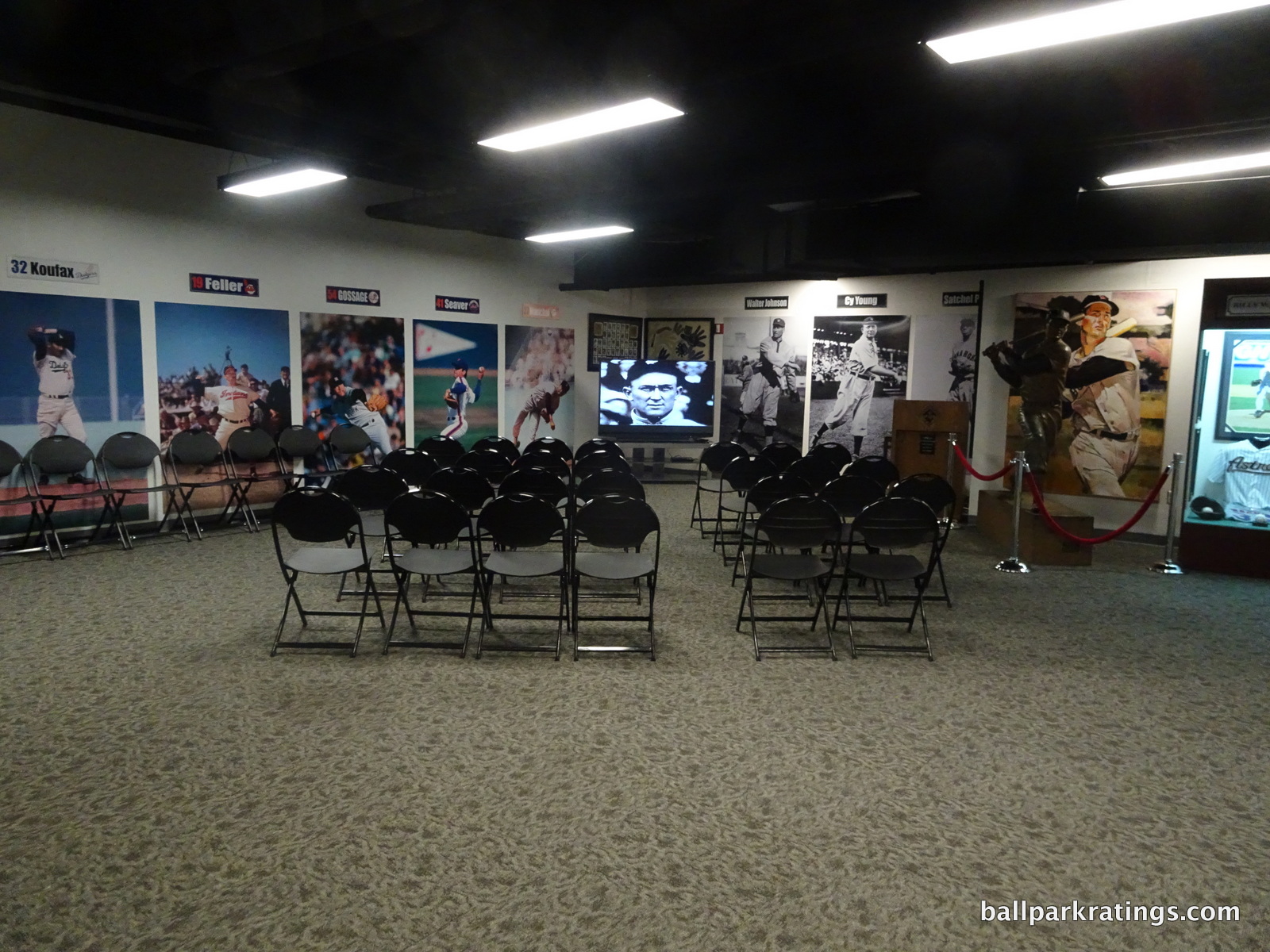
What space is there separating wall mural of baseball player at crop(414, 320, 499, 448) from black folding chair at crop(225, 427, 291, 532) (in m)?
1.98

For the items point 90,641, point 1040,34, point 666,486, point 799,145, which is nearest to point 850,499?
point 799,145

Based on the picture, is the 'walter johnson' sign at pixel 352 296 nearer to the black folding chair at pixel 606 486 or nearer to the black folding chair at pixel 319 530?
the black folding chair at pixel 606 486

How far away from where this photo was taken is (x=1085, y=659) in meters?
4.69

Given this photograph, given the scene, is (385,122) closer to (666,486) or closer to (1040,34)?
(1040,34)

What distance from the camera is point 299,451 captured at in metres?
8.53

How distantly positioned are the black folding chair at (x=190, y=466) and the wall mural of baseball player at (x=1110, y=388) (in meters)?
8.62

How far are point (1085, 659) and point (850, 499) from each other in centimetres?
183

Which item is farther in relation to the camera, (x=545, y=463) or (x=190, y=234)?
(x=190, y=234)

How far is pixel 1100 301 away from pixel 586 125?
21.4 ft

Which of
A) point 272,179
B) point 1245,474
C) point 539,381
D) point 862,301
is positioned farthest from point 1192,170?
point 539,381

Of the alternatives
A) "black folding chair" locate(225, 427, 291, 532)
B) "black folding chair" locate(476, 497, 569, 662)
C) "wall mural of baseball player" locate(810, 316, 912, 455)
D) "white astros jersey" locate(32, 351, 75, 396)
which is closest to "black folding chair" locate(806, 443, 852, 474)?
"wall mural of baseball player" locate(810, 316, 912, 455)

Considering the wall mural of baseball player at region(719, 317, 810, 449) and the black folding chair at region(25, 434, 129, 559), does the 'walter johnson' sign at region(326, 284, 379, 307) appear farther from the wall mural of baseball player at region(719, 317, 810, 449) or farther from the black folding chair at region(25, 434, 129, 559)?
the wall mural of baseball player at region(719, 317, 810, 449)

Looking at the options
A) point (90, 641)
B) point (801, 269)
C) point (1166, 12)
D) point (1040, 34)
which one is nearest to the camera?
point (1166, 12)

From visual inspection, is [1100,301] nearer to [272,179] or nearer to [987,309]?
[987,309]
